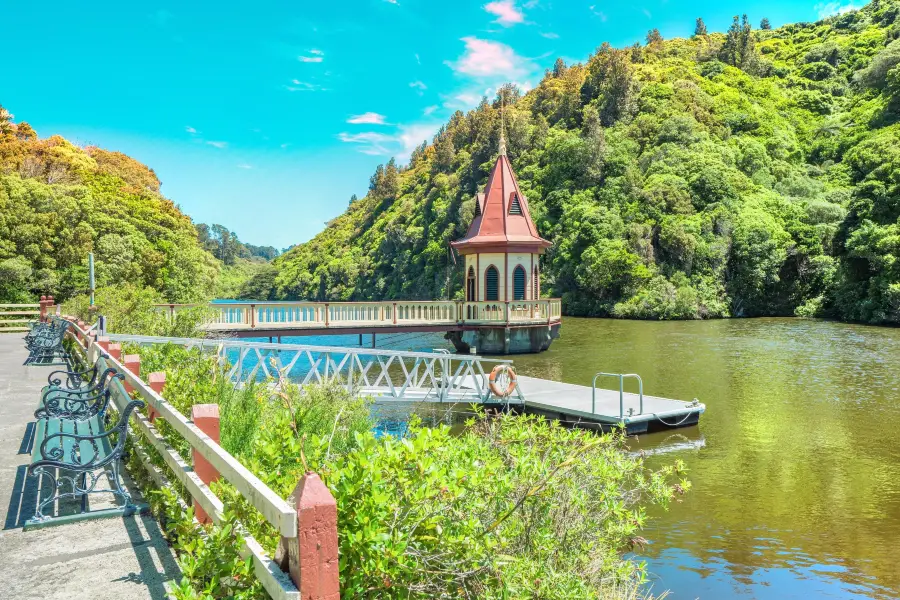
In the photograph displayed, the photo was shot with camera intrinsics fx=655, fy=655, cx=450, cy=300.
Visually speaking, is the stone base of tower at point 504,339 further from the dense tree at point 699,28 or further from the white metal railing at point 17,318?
the dense tree at point 699,28

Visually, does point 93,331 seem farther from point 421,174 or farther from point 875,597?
point 421,174

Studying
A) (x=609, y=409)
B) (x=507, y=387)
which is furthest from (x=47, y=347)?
(x=609, y=409)

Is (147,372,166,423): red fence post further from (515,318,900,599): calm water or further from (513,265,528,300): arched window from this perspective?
(513,265,528,300): arched window

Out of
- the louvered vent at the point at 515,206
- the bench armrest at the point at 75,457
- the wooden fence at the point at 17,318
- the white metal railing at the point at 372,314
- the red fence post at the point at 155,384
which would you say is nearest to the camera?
the bench armrest at the point at 75,457

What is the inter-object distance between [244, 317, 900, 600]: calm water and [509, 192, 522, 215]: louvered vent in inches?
259

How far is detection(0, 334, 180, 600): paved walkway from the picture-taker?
356 centimetres

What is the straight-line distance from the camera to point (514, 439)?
5.22 m

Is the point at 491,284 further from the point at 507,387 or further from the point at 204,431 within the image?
the point at 204,431

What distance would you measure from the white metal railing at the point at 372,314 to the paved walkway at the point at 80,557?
1663cm

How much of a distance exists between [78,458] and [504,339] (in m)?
23.0

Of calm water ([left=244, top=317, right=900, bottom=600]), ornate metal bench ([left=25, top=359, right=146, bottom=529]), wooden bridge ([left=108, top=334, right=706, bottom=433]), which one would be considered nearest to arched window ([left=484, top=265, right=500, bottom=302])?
calm water ([left=244, top=317, right=900, bottom=600])

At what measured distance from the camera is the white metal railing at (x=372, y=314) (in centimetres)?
2262

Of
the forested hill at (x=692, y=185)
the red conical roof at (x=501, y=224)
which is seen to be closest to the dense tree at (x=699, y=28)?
the forested hill at (x=692, y=185)

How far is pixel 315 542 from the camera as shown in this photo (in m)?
2.31
